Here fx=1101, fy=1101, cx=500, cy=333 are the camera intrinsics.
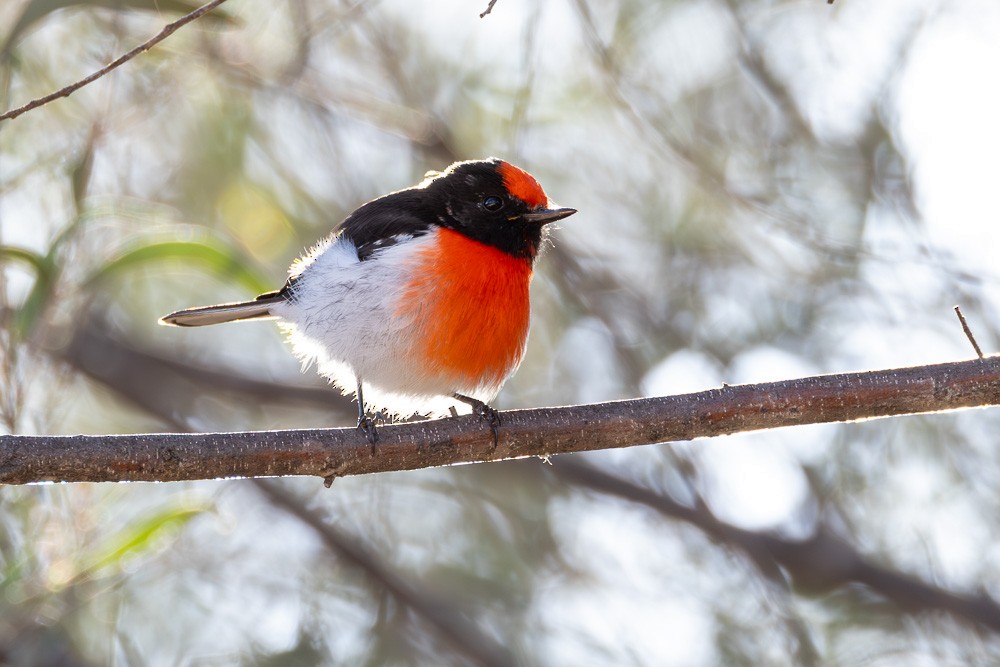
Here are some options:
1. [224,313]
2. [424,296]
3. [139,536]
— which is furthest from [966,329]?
[224,313]

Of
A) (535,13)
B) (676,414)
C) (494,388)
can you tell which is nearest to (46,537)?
(494,388)

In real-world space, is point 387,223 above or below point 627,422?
above

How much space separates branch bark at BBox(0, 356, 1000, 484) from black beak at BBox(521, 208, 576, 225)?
90 cm

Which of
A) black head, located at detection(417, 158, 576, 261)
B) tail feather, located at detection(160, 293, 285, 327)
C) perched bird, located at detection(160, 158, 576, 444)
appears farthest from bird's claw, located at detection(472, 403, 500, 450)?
tail feather, located at detection(160, 293, 285, 327)

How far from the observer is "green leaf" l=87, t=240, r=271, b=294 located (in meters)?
3.26

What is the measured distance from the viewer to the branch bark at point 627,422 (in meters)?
2.78

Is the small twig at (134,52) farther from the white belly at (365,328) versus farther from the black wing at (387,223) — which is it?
the black wing at (387,223)

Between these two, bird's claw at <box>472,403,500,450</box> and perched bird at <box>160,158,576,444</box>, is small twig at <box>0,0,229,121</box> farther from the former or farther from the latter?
perched bird at <box>160,158,576,444</box>

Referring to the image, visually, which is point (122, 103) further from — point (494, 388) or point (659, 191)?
point (659, 191)

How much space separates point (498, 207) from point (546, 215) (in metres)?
0.18

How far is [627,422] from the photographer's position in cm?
291

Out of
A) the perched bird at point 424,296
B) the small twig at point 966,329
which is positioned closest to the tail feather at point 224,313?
the perched bird at point 424,296

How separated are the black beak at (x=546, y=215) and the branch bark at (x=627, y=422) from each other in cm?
90

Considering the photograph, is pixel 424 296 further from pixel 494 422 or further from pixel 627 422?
pixel 627 422
